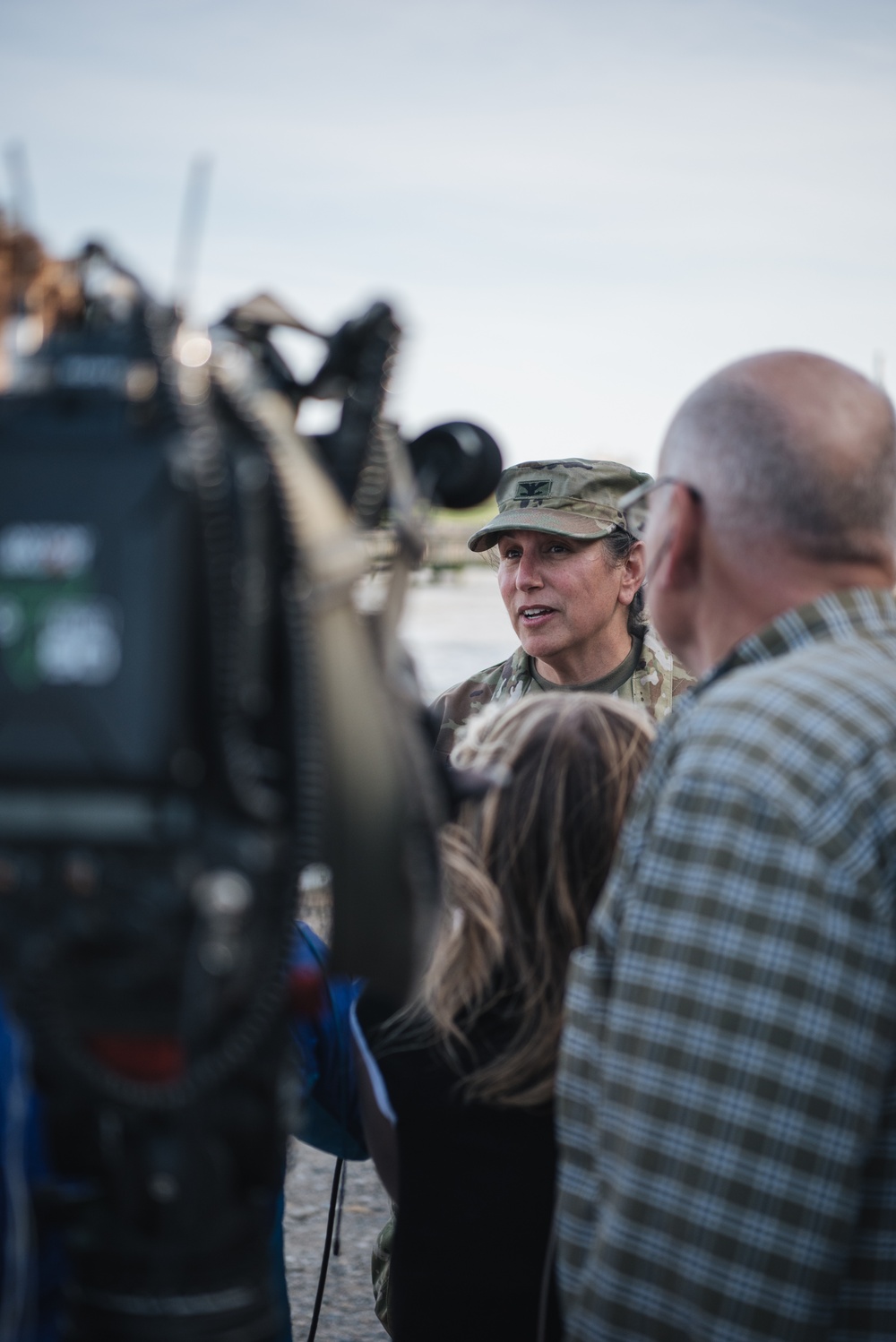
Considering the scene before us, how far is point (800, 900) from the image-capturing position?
128 centimetres

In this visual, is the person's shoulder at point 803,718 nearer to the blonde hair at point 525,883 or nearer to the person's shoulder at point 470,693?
the blonde hair at point 525,883

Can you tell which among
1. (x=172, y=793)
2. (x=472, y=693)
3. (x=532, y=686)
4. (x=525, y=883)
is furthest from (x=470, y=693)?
(x=172, y=793)

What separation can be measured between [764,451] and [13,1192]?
1147mm

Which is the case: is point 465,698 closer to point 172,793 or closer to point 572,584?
point 572,584

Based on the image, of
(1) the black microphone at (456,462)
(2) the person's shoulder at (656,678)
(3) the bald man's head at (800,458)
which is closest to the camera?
(1) the black microphone at (456,462)

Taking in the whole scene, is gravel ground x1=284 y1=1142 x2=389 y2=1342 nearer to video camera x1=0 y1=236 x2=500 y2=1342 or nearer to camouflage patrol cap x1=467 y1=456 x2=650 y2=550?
camouflage patrol cap x1=467 y1=456 x2=650 y2=550

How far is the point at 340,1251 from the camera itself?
3721 mm

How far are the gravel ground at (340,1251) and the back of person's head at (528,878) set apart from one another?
5.38ft

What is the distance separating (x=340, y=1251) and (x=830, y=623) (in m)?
2.95

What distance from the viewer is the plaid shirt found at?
127 cm

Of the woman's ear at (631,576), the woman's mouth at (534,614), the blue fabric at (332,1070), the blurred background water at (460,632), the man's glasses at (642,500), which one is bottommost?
the blurred background water at (460,632)

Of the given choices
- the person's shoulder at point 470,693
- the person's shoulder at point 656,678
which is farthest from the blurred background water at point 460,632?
the person's shoulder at point 656,678

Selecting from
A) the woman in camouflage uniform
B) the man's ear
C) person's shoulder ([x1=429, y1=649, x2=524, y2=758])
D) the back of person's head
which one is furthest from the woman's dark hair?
the man's ear

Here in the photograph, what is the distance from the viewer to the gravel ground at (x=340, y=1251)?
11.1 feet
